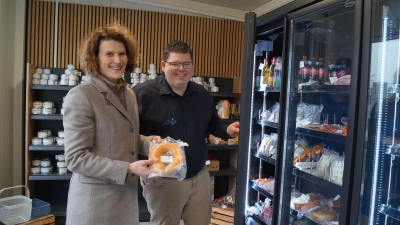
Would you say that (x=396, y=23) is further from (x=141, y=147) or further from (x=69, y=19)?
(x=69, y=19)

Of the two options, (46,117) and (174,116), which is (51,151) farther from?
(174,116)

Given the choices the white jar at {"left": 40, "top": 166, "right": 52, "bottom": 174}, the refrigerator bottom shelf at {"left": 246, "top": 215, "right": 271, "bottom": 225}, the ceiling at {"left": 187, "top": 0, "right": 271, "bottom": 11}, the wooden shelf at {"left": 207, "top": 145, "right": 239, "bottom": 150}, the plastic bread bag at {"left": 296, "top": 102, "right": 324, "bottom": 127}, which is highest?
the ceiling at {"left": 187, "top": 0, "right": 271, "bottom": 11}

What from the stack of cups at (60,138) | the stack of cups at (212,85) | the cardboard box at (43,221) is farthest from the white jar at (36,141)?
the stack of cups at (212,85)

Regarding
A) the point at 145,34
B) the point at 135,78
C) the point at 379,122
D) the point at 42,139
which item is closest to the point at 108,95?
the point at 379,122

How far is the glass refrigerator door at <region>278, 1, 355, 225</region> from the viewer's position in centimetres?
196

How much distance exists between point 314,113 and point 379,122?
2.48 ft

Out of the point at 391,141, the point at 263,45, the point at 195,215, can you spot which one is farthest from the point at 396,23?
the point at 195,215

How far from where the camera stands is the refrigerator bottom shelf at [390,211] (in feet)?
4.94

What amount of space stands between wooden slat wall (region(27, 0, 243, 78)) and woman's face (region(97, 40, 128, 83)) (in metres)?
1.99

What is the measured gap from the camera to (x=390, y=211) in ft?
5.02

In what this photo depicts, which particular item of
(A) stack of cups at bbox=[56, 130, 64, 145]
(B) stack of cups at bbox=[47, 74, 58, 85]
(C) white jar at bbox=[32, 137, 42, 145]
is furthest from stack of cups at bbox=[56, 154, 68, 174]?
(B) stack of cups at bbox=[47, 74, 58, 85]

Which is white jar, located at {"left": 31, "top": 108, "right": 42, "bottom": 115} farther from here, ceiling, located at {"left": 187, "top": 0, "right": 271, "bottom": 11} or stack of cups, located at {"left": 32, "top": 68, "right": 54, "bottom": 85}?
ceiling, located at {"left": 187, "top": 0, "right": 271, "bottom": 11}

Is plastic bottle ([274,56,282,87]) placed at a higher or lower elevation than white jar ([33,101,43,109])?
higher

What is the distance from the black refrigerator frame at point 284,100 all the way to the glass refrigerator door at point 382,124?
39 mm
